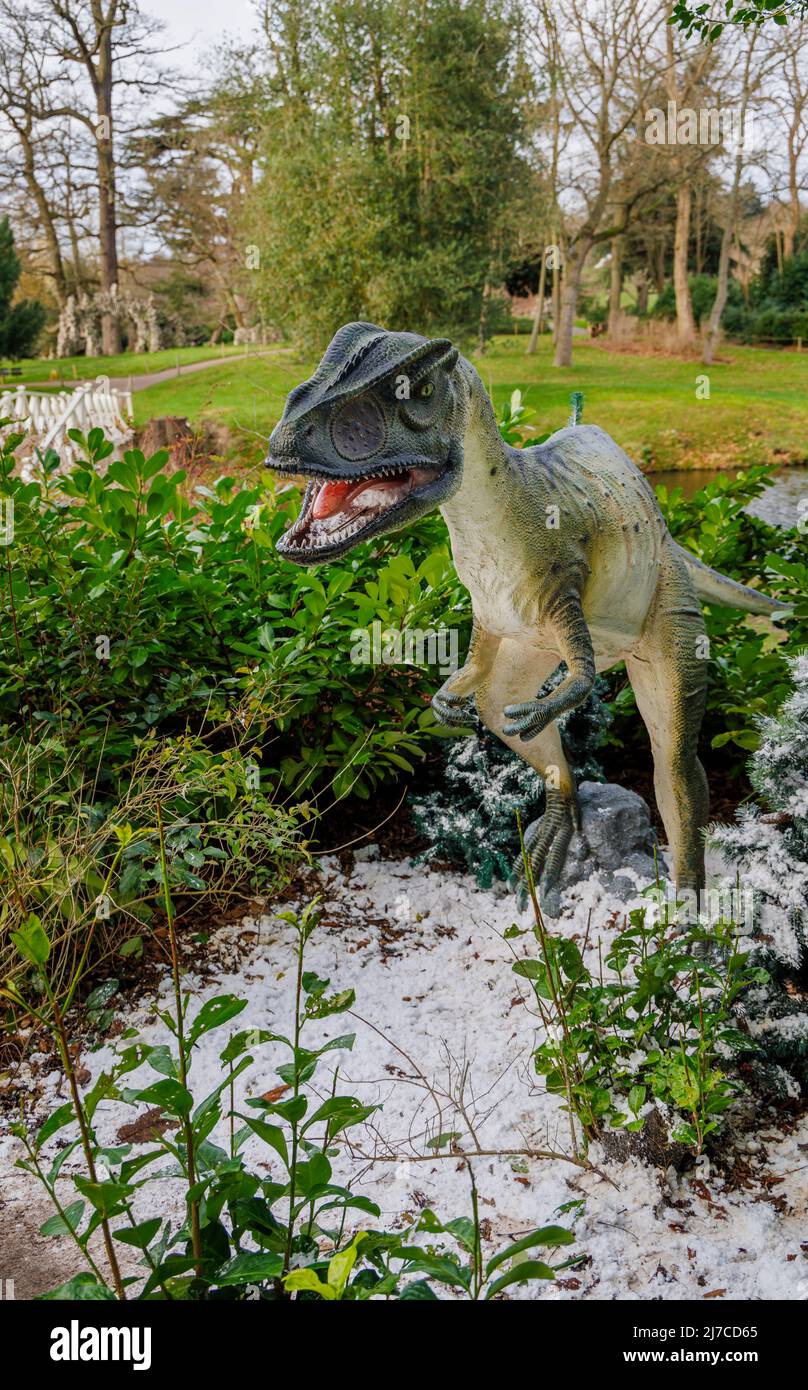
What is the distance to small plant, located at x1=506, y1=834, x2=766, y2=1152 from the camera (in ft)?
6.68

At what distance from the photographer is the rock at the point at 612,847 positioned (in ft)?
10.5

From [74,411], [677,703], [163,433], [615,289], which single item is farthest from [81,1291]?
[615,289]

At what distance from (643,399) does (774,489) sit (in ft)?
19.3

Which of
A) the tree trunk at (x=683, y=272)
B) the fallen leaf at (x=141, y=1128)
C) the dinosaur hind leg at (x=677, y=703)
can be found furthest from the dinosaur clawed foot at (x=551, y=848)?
the tree trunk at (x=683, y=272)

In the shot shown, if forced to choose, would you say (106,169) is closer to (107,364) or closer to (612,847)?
(107,364)

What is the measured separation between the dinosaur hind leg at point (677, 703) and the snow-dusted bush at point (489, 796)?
23.7 inches

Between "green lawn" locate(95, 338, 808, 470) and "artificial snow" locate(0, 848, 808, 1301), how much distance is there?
9209mm

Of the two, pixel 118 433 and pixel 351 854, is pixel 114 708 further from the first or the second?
pixel 118 433

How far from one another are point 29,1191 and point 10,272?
25.8m

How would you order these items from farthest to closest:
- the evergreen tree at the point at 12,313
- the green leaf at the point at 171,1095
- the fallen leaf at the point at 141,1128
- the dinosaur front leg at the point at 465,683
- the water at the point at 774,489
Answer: the evergreen tree at the point at 12,313 < the water at the point at 774,489 < the dinosaur front leg at the point at 465,683 < the fallen leaf at the point at 141,1128 < the green leaf at the point at 171,1095

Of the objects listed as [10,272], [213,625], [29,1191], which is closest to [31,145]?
[10,272]

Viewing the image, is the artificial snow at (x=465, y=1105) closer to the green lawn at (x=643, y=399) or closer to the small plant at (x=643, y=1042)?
the small plant at (x=643, y=1042)

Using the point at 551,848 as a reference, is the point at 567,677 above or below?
above

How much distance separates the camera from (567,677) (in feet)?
7.76
